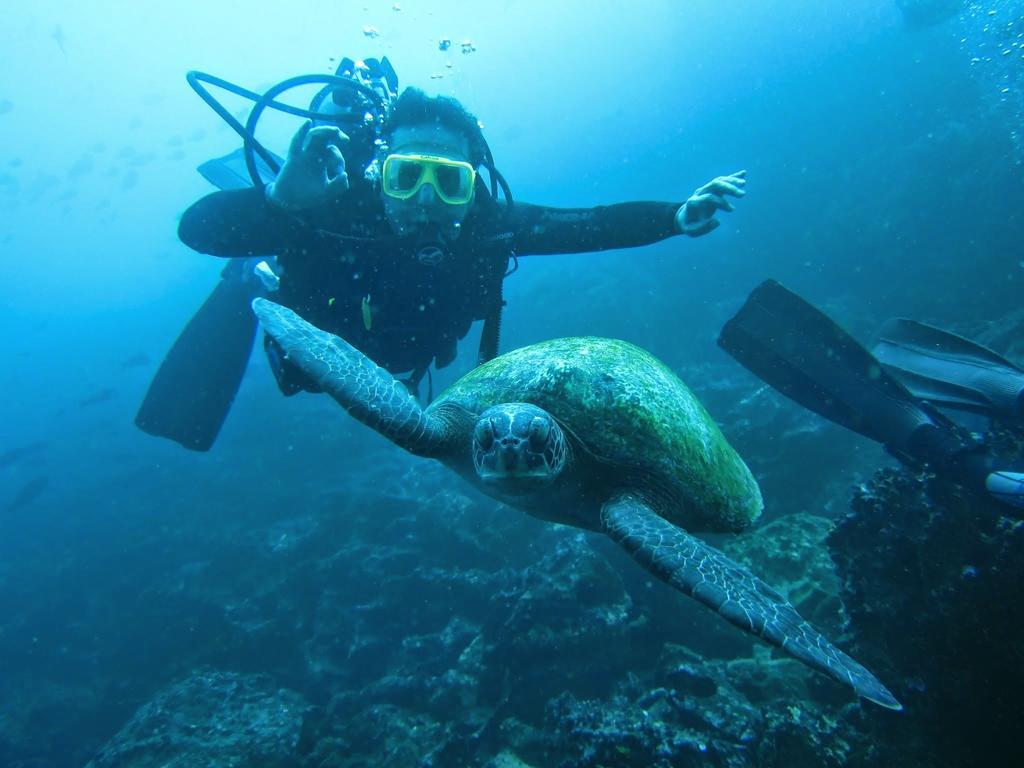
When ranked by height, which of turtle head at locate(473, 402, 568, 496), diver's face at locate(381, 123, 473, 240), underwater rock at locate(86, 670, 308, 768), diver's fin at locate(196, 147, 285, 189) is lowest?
underwater rock at locate(86, 670, 308, 768)

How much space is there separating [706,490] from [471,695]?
4389 mm

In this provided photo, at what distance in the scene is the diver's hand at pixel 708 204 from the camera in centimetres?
307

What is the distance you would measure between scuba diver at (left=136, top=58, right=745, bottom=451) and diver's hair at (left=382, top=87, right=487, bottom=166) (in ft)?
0.04

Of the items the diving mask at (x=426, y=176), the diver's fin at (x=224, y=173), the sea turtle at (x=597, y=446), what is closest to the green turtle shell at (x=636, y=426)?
the sea turtle at (x=597, y=446)

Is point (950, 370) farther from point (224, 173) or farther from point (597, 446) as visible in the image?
point (224, 173)

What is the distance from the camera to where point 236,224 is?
11.0ft

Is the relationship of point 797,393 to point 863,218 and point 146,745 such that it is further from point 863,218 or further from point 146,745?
point 863,218

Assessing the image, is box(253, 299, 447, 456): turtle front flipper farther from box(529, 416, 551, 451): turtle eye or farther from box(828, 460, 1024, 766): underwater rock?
box(828, 460, 1024, 766): underwater rock


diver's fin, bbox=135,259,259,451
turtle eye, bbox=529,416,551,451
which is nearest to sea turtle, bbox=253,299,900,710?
turtle eye, bbox=529,416,551,451

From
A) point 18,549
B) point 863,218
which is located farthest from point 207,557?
point 863,218

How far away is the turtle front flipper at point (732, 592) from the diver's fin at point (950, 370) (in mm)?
4566

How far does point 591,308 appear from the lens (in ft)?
72.4

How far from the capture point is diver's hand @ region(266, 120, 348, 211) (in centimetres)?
278

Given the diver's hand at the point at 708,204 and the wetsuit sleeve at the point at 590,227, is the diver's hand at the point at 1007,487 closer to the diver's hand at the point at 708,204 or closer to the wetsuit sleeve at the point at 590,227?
the diver's hand at the point at 708,204
